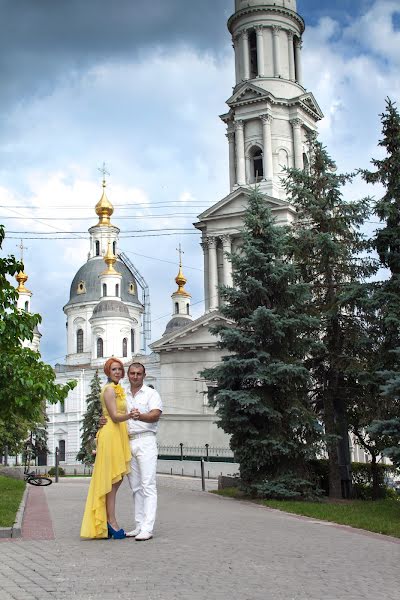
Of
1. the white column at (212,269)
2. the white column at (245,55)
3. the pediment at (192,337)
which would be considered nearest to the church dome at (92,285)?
the pediment at (192,337)

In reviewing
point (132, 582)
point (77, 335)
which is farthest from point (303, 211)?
point (77, 335)

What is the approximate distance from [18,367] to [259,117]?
35779 millimetres

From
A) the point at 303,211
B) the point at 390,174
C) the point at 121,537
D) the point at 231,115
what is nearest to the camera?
the point at 121,537

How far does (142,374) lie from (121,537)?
191 centimetres

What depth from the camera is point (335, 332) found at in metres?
21.1

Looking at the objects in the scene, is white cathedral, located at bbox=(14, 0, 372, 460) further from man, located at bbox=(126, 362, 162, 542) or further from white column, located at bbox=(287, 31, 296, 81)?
man, located at bbox=(126, 362, 162, 542)

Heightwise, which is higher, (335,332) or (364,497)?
(335,332)

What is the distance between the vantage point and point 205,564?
757cm

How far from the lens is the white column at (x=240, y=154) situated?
47844 mm

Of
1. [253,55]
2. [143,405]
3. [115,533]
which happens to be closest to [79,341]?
[253,55]

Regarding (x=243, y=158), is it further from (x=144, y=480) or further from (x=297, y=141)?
(x=144, y=480)

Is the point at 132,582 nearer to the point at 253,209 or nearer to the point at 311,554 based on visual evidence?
the point at 311,554

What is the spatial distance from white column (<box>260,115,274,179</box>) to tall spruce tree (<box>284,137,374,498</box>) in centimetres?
2438

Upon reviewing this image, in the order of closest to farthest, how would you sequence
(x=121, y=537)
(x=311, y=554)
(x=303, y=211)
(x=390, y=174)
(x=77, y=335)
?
(x=311, y=554) → (x=121, y=537) → (x=390, y=174) → (x=303, y=211) → (x=77, y=335)
